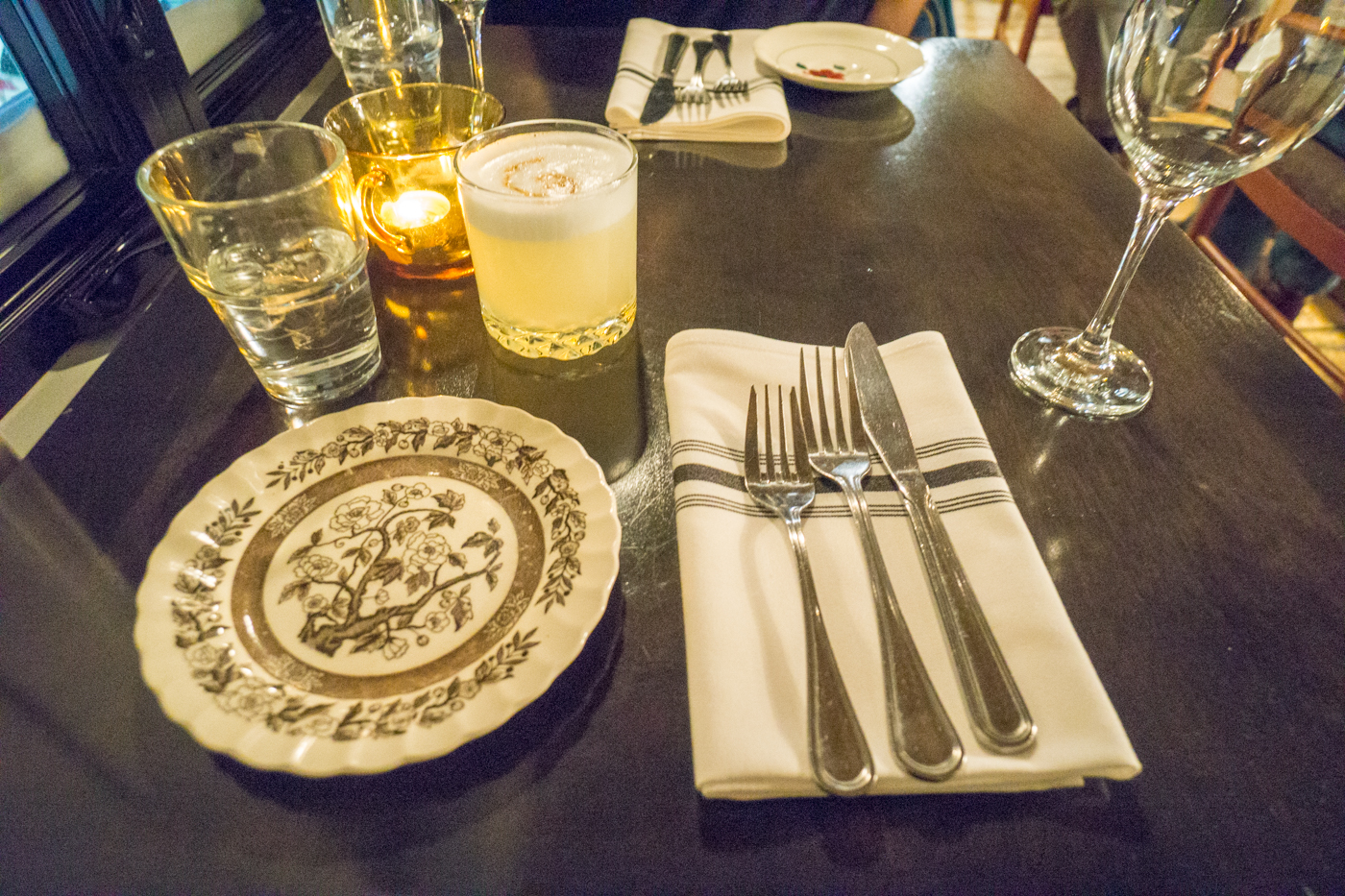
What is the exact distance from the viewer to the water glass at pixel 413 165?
501mm

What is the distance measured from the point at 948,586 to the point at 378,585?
273mm

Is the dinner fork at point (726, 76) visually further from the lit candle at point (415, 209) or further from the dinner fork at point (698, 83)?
the lit candle at point (415, 209)

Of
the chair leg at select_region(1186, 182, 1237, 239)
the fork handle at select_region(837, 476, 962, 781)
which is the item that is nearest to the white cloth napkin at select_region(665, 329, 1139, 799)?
the fork handle at select_region(837, 476, 962, 781)

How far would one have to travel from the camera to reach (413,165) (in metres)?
0.49

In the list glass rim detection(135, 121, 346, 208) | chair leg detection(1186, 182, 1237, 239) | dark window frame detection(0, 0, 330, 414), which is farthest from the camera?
chair leg detection(1186, 182, 1237, 239)

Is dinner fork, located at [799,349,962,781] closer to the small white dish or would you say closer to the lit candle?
the lit candle

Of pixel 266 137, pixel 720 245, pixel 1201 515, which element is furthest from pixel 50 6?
pixel 1201 515

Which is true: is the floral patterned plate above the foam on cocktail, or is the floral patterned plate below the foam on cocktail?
below

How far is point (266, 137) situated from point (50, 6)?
55 cm

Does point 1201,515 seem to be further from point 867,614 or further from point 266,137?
point 266,137

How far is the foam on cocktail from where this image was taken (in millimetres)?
419

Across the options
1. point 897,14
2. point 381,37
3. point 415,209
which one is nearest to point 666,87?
point 381,37

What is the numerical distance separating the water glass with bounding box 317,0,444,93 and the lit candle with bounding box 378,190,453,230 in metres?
0.40

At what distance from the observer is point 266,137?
475mm
